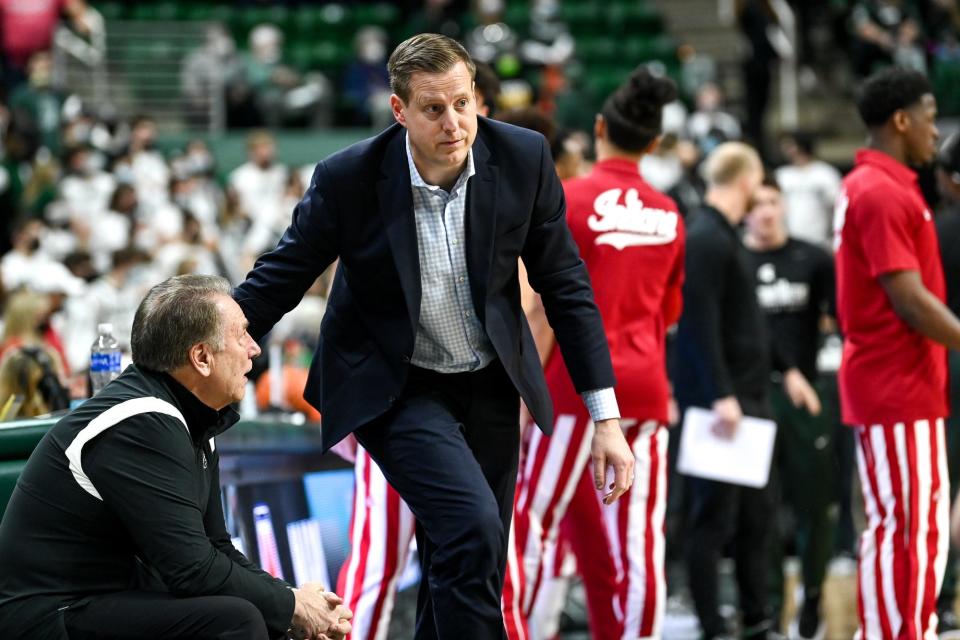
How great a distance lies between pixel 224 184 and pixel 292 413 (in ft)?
32.4

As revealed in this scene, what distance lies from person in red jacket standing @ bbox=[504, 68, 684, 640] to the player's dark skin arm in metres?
0.79

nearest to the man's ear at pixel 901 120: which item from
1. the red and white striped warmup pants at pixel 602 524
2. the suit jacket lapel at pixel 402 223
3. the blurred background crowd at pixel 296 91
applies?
the red and white striped warmup pants at pixel 602 524

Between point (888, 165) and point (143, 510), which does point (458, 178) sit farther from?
point (888, 165)

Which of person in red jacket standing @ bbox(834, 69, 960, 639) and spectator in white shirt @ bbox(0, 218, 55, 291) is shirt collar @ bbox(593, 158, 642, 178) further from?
spectator in white shirt @ bbox(0, 218, 55, 291)

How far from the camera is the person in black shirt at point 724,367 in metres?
6.09

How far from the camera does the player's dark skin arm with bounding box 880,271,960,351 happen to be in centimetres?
490

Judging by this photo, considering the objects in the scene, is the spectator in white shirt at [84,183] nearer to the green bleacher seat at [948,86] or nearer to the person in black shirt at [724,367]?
the person in black shirt at [724,367]

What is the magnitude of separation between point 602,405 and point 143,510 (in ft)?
4.15

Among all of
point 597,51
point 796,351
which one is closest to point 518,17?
point 597,51

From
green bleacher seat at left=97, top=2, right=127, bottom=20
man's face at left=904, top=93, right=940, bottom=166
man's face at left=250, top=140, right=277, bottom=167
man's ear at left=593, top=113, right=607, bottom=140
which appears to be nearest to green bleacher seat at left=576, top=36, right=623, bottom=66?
man's face at left=250, top=140, right=277, bottom=167

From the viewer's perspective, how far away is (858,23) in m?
17.8

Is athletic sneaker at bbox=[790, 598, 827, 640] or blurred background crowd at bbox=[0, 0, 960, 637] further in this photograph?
blurred background crowd at bbox=[0, 0, 960, 637]

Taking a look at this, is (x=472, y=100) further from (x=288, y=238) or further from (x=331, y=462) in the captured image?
(x=331, y=462)

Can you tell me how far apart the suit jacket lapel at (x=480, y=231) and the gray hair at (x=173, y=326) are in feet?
2.23
